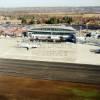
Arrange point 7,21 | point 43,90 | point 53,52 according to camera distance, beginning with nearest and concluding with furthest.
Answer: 1. point 43,90
2. point 53,52
3. point 7,21

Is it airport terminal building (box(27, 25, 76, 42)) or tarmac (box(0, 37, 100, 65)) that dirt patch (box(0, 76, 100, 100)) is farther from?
airport terminal building (box(27, 25, 76, 42))

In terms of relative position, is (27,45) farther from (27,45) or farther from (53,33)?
(53,33)

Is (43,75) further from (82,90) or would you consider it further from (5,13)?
(5,13)

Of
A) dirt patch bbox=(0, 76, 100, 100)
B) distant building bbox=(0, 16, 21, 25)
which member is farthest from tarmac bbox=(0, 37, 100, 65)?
dirt patch bbox=(0, 76, 100, 100)

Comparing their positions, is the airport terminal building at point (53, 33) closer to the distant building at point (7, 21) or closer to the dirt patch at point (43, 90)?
the distant building at point (7, 21)

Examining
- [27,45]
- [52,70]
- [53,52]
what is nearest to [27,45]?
[27,45]
